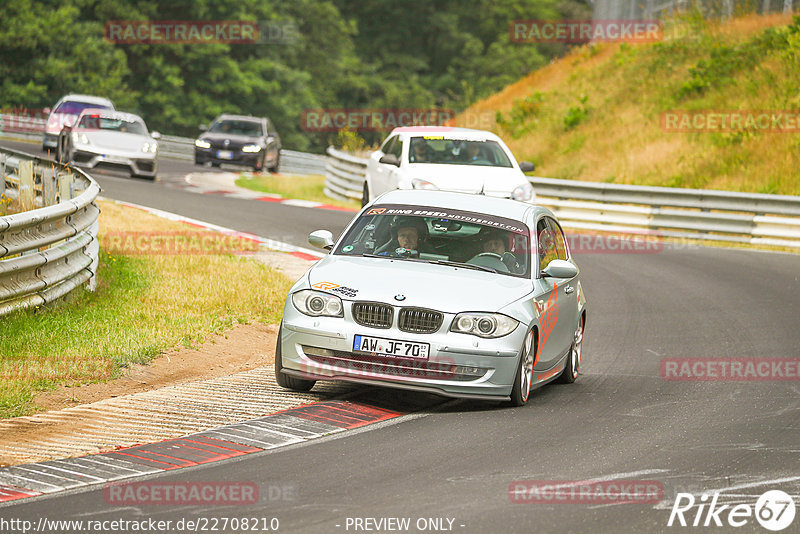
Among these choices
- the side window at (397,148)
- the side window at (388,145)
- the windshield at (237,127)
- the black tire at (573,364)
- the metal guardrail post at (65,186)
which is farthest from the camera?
the windshield at (237,127)

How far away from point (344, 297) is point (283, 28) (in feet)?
199

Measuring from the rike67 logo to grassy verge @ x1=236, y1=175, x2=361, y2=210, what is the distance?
66.6 feet

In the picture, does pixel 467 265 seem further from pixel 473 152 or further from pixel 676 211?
pixel 676 211

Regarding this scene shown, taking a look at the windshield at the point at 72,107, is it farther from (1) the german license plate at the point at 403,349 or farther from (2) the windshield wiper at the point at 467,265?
(1) the german license plate at the point at 403,349

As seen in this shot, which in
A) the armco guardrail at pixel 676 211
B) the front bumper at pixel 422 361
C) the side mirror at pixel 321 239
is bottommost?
the armco guardrail at pixel 676 211

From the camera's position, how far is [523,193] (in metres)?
17.4

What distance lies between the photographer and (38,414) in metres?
7.77

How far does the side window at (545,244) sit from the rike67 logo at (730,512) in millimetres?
3448

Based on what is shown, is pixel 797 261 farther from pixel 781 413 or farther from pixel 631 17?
pixel 631 17

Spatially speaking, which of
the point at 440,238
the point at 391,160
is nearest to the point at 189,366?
the point at 440,238

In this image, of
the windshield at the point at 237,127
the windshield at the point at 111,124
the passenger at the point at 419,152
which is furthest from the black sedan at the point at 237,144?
the passenger at the point at 419,152

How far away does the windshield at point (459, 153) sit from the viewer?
18266 mm

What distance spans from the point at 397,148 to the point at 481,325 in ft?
36.1

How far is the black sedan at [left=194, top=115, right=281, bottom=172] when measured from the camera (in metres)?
37.0
